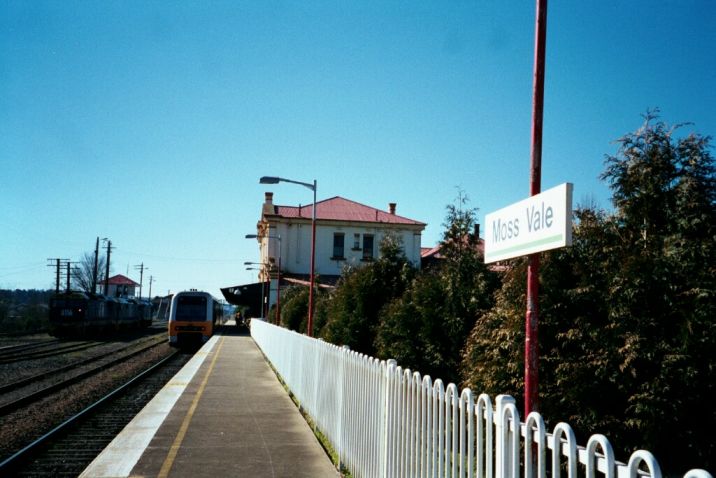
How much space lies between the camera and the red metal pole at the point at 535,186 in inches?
167

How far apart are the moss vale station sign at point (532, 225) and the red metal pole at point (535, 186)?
0.79ft

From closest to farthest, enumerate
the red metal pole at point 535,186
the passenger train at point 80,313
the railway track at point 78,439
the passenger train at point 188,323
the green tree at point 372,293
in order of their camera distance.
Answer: the red metal pole at point 535,186 < the railway track at point 78,439 < the green tree at point 372,293 < the passenger train at point 188,323 < the passenger train at point 80,313

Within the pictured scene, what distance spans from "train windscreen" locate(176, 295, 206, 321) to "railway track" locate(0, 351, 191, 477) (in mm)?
16435

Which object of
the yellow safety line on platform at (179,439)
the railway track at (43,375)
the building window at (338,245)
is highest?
the building window at (338,245)

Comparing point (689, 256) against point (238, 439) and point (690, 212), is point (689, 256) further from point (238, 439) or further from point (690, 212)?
point (238, 439)

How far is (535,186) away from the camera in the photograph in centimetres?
458

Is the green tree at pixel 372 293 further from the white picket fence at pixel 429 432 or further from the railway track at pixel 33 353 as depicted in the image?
the railway track at pixel 33 353

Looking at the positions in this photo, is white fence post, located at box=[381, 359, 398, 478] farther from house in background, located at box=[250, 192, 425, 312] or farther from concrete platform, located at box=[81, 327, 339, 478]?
house in background, located at box=[250, 192, 425, 312]

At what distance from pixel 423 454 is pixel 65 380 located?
17.2 meters

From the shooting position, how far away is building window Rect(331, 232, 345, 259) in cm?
6025

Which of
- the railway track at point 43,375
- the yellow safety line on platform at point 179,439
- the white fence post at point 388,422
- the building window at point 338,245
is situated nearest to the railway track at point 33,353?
the railway track at point 43,375

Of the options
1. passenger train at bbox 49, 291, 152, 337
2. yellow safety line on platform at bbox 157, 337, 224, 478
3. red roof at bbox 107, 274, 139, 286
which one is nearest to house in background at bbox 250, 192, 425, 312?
passenger train at bbox 49, 291, 152, 337

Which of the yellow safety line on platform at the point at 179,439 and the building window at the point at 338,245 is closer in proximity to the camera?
the yellow safety line on platform at the point at 179,439

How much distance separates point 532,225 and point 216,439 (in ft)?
22.0
